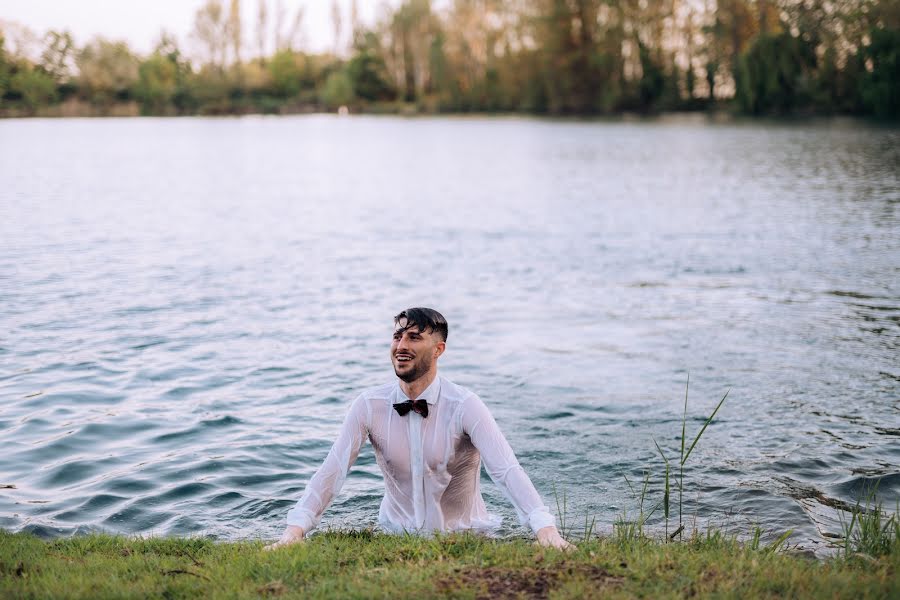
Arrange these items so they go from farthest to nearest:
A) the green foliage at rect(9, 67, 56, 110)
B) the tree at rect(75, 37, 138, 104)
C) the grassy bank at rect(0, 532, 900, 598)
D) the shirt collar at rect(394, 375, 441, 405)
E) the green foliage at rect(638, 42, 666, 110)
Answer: the tree at rect(75, 37, 138, 104), the green foliage at rect(638, 42, 666, 110), the green foliage at rect(9, 67, 56, 110), the shirt collar at rect(394, 375, 441, 405), the grassy bank at rect(0, 532, 900, 598)

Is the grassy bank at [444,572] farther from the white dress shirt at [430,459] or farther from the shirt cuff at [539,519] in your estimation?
the white dress shirt at [430,459]

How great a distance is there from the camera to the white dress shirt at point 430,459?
20.1 ft

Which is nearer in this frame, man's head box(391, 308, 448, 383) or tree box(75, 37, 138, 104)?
man's head box(391, 308, 448, 383)

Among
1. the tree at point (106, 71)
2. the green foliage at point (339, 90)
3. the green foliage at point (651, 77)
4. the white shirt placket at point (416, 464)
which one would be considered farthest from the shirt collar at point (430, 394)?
the green foliage at point (339, 90)

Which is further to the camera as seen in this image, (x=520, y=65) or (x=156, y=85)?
(x=156, y=85)

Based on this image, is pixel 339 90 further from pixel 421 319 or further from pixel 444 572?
pixel 444 572

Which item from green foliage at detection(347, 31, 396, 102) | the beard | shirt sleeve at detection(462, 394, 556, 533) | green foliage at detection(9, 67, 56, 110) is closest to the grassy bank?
shirt sleeve at detection(462, 394, 556, 533)

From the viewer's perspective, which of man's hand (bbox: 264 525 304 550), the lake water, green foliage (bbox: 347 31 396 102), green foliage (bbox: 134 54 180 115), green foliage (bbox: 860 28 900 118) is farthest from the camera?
green foliage (bbox: 347 31 396 102)

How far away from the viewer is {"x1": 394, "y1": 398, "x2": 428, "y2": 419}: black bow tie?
241 inches

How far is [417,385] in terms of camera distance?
6.19 metres

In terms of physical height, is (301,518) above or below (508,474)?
below

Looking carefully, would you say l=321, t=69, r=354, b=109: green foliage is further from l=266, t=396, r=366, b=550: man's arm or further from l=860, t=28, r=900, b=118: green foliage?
l=266, t=396, r=366, b=550: man's arm

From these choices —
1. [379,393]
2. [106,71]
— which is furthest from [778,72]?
[106,71]

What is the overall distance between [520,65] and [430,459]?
437 ft
